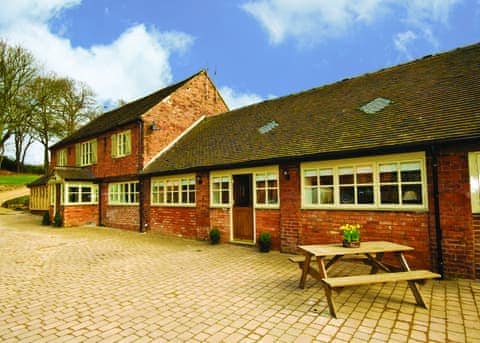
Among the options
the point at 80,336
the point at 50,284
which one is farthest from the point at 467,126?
the point at 50,284

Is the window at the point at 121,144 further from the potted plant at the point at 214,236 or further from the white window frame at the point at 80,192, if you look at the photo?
the potted plant at the point at 214,236

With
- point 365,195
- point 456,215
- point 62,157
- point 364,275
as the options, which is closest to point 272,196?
point 365,195

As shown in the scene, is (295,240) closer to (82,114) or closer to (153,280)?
(153,280)

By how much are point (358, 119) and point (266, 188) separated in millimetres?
3364

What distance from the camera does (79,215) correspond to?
623 inches

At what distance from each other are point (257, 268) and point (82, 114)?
1277 inches

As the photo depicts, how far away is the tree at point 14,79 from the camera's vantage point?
958 inches

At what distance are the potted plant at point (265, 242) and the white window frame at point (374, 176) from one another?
1449 millimetres

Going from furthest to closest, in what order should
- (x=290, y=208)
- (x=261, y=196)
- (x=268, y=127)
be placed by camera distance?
(x=268, y=127), (x=261, y=196), (x=290, y=208)

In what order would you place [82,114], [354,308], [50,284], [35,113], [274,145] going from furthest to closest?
[82,114], [35,113], [274,145], [50,284], [354,308]

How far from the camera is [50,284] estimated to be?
573 cm

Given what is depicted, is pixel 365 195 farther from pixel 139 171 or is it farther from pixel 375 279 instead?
pixel 139 171

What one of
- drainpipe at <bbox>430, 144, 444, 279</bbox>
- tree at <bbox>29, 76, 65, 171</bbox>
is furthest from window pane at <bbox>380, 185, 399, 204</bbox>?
tree at <bbox>29, 76, 65, 171</bbox>

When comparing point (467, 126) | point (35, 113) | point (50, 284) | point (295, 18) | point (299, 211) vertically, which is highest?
point (35, 113)
